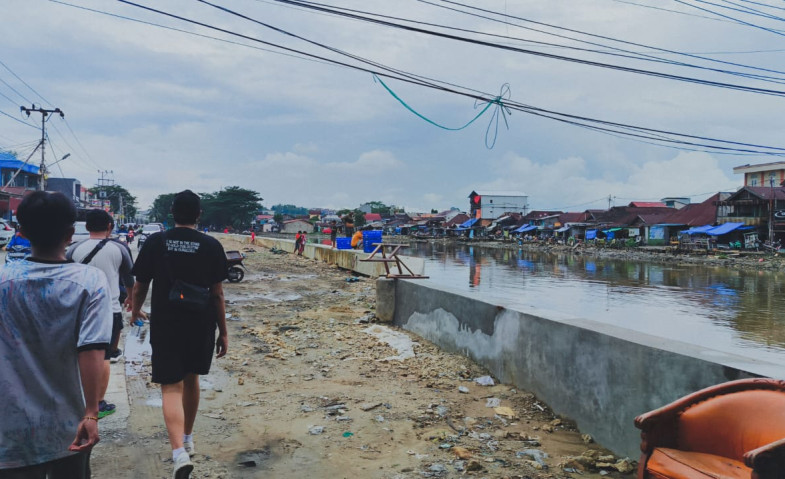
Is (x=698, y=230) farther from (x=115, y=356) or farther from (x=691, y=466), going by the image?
(x=691, y=466)

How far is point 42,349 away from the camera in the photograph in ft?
6.65

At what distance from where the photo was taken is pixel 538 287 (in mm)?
24094

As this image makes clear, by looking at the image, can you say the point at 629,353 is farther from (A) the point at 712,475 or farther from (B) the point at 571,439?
(A) the point at 712,475

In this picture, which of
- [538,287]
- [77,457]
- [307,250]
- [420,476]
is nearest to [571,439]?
[420,476]

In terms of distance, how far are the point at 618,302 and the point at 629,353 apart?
57.4ft

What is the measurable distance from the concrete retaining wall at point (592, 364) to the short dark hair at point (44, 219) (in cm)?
341

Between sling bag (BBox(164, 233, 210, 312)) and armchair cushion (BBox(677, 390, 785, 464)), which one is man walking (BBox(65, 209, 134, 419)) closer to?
sling bag (BBox(164, 233, 210, 312))

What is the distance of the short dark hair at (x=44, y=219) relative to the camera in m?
2.07

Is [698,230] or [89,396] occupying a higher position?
[698,230]

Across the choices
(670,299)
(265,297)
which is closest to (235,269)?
(265,297)

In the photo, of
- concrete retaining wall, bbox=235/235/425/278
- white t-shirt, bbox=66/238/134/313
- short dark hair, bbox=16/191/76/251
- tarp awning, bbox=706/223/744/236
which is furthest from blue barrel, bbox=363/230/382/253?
tarp awning, bbox=706/223/744/236

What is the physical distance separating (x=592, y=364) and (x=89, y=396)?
3.40 m

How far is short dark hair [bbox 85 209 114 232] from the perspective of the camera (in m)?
4.69

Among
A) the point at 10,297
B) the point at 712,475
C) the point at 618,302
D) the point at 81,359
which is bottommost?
the point at 618,302
